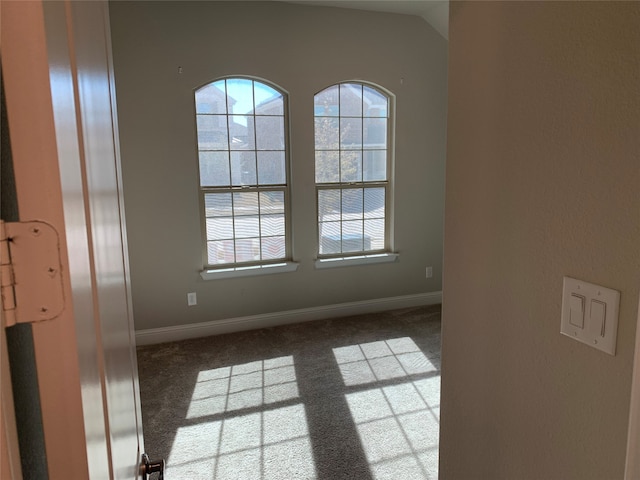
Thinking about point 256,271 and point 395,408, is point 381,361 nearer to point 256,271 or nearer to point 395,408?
point 395,408

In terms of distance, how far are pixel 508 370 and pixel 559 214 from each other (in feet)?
1.37

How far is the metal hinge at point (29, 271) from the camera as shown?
46 centimetres

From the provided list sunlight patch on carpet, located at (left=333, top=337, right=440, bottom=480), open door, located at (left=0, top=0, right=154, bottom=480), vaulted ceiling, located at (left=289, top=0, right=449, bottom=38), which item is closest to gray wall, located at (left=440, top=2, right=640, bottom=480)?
open door, located at (left=0, top=0, right=154, bottom=480)

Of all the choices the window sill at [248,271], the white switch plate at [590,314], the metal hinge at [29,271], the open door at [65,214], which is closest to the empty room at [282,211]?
the window sill at [248,271]

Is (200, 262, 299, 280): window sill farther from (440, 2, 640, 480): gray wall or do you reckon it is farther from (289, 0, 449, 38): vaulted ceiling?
(440, 2, 640, 480): gray wall

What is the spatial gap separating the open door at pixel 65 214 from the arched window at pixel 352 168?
3618mm

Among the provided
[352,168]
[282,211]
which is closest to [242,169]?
[282,211]

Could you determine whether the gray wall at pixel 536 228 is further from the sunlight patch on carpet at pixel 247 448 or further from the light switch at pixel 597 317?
the sunlight patch on carpet at pixel 247 448

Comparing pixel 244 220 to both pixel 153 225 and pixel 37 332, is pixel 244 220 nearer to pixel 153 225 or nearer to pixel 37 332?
pixel 153 225

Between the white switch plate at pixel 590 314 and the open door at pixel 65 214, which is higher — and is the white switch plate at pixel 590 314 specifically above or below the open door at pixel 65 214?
below

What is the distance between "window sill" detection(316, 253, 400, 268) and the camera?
14.3 feet

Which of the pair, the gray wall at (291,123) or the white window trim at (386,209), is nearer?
the gray wall at (291,123)

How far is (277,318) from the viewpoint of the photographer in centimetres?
425

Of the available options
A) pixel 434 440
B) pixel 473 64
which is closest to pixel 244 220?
pixel 434 440
